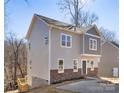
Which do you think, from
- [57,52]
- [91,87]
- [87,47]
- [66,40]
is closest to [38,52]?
[57,52]

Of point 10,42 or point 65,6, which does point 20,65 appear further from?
point 65,6

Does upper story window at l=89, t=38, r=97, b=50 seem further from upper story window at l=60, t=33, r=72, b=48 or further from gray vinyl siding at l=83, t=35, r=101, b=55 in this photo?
upper story window at l=60, t=33, r=72, b=48

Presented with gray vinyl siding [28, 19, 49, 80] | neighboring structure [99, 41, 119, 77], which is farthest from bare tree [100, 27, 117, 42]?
gray vinyl siding [28, 19, 49, 80]

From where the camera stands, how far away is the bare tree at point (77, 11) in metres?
1.60

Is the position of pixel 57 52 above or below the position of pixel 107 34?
below

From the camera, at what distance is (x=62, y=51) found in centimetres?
165

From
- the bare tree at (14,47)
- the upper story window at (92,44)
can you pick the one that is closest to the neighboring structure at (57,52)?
the upper story window at (92,44)

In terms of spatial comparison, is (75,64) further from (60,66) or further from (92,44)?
(92,44)

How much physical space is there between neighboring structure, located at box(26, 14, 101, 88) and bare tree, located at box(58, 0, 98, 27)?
0.06 metres

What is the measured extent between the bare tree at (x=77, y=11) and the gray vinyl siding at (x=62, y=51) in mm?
137

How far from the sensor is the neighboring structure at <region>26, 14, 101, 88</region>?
160cm

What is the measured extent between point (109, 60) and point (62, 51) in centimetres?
43

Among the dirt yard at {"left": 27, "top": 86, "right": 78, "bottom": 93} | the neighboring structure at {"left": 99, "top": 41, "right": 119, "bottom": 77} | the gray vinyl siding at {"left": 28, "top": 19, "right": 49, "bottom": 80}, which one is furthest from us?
the gray vinyl siding at {"left": 28, "top": 19, "right": 49, "bottom": 80}

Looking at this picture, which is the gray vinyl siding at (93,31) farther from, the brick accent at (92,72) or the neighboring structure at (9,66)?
the neighboring structure at (9,66)
